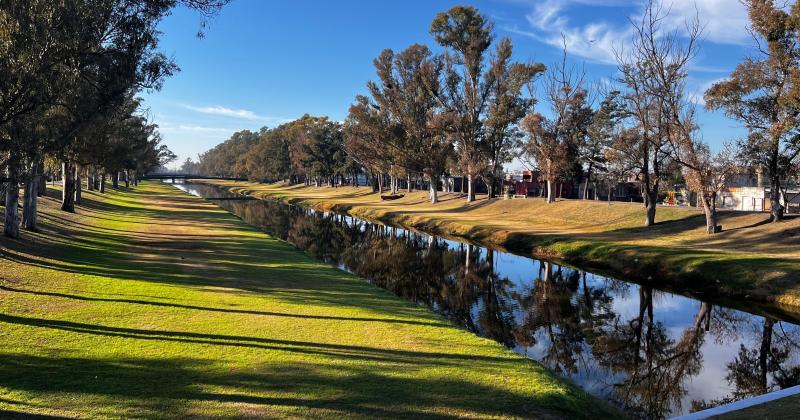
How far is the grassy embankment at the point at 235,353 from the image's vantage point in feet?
26.8

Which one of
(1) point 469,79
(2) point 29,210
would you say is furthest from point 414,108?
(2) point 29,210

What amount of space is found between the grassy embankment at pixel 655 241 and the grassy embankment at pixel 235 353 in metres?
14.4

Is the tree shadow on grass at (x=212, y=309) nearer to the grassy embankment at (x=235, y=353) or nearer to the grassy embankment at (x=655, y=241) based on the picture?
the grassy embankment at (x=235, y=353)

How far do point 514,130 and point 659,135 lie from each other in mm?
32431

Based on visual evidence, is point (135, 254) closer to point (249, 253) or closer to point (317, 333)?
point (249, 253)

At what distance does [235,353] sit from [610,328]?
12526 millimetres

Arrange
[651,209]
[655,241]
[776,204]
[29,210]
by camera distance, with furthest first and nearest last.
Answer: [651,209] < [655,241] < [776,204] < [29,210]

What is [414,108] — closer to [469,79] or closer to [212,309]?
[469,79]

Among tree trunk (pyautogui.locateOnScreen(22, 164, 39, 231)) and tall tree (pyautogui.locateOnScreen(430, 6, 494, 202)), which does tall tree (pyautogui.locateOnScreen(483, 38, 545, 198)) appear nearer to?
tall tree (pyautogui.locateOnScreen(430, 6, 494, 202))

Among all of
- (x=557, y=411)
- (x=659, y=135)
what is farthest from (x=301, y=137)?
(x=557, y=411)

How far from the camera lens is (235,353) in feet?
34.1

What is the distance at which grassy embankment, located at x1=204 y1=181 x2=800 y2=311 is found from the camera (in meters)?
21.5

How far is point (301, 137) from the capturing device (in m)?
114

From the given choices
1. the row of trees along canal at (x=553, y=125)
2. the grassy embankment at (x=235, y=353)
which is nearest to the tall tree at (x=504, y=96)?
the row of trees along canal at (x=553, y=125)
